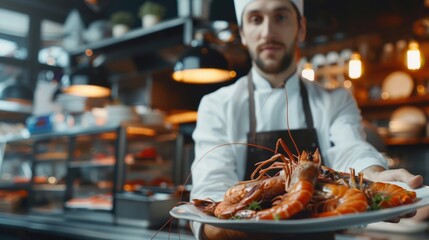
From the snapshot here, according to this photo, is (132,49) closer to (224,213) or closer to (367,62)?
(367,62)

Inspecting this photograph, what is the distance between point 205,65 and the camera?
292 cm

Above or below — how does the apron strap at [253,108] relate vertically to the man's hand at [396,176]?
above

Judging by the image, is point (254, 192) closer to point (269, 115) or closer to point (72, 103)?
point (269, 115)

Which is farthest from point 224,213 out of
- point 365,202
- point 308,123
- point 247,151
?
point 308,123

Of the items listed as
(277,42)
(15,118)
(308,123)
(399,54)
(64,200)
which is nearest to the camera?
(277,42)

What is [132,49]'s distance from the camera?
18.0 ft

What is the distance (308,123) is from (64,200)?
3252 mm

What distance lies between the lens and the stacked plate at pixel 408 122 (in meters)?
4.52

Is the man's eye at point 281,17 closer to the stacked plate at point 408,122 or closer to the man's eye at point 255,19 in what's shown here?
the man's eye at point 255,19

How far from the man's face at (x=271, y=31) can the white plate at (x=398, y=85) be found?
A: 3506 millimetres

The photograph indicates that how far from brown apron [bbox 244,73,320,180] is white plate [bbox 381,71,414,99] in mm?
3372

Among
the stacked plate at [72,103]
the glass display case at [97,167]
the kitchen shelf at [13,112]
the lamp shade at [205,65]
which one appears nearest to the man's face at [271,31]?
the lamp shade at [205,65]

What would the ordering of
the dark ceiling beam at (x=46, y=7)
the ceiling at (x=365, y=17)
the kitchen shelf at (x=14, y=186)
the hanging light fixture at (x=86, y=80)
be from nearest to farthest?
the hanging light fixture at (x=86, y=80) → the ceiling at (x=365, y=17) → the kitchen shelf at (x=14, y=186) → the dark ceiling beam at (x=46, y=7)

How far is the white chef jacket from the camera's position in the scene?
1485 millimetres
